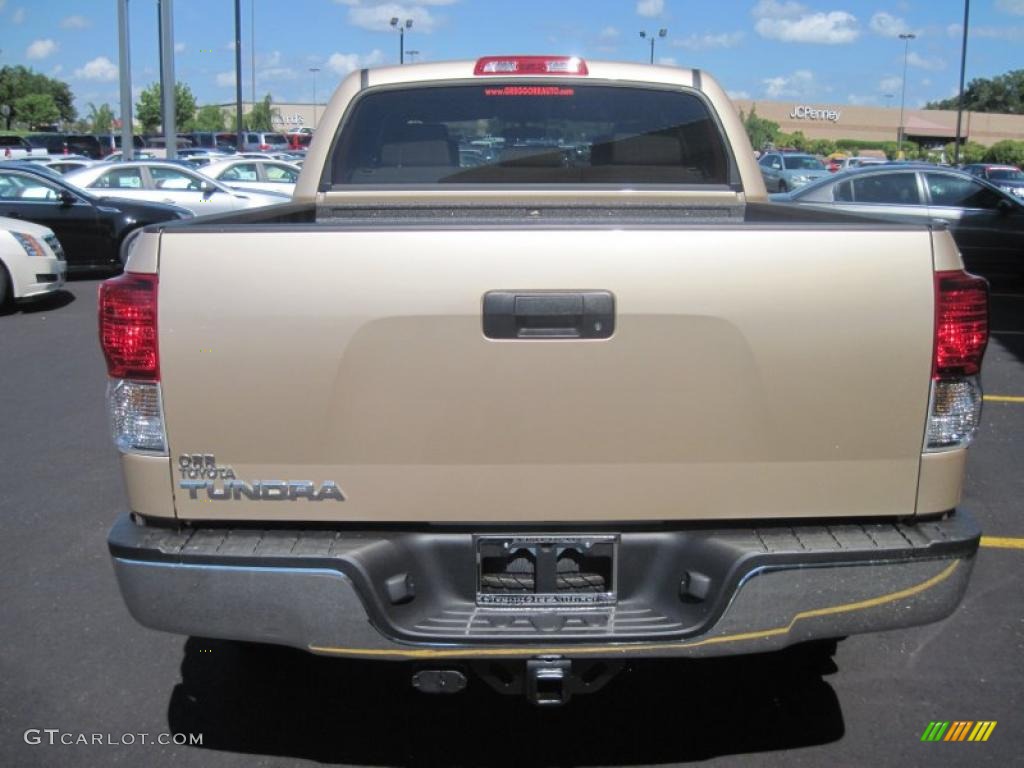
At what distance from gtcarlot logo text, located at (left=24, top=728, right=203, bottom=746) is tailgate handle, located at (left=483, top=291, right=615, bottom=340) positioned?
1860 mm

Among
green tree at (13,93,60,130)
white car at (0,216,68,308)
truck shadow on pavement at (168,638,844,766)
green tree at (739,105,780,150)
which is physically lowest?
truck shadow on pavement at (168,638,844,766)

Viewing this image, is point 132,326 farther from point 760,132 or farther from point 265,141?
point 760,132

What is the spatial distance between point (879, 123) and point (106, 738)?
105823 millimetres

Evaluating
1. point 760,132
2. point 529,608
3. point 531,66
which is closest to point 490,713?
point 529,608

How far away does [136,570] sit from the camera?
2.82 meters

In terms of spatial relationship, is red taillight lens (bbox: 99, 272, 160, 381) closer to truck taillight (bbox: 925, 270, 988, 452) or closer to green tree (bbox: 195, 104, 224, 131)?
truck taillight (bbox: 925, 270, 988, 452)

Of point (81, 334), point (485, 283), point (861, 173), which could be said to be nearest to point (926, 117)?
point (861, 173)

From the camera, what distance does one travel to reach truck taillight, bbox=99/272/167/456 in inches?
109

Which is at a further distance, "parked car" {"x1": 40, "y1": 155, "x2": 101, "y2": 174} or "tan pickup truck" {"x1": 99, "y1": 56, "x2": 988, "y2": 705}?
"parked car" {"x1": 40, "y1": 155, "x2": 101, "y2": 174}

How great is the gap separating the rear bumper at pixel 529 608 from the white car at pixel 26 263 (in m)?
11.0

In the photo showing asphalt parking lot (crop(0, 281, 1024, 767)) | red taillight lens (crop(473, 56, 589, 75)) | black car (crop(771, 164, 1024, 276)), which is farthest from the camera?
black car (crop(771, 164, 1024, 276))

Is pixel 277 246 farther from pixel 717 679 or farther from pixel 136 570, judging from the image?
pixel 717 679

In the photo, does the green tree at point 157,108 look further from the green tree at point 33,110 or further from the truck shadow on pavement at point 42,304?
the truck shadow on pavement at point 42,304

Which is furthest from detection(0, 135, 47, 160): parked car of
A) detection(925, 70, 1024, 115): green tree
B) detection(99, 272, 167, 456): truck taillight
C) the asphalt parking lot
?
detection(925, 70, 1024, 115): green tree
